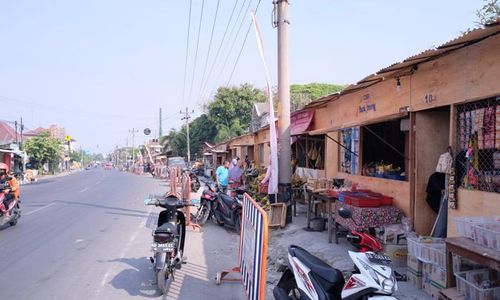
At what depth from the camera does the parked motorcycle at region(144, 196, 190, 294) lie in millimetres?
5723

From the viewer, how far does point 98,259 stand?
7.65 metres

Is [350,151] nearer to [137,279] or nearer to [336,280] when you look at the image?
[137,279]

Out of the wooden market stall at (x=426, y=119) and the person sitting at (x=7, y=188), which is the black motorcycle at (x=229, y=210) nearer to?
the wooden market stall at (x=426, y=119)

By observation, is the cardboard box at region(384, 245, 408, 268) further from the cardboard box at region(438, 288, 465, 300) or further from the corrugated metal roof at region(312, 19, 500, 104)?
the corrugated metal roof at region(312, 19, 500, 104)

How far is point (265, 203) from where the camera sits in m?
11.9

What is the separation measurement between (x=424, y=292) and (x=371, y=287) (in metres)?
2.62

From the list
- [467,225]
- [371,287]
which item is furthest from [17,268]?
[467,225]

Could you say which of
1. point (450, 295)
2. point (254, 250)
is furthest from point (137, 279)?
point (450, 295)

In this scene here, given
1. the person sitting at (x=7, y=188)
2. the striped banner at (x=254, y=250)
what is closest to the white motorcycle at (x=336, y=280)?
the striped banner at (x=254, y=250)

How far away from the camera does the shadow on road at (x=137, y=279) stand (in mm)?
5863

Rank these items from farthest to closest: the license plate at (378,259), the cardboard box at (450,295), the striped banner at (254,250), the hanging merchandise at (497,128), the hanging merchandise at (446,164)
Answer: the hanging merchandise at (446,164), the hanging merchandise at (497,128), the cardboard box at (450,295), the striped banner at (254,250), the license plate at (378,259)

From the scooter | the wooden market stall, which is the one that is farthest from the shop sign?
the scooter

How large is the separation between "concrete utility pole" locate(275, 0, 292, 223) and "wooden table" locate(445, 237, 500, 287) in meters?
6.11

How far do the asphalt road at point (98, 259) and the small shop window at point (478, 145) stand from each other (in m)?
3.62
